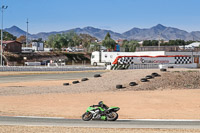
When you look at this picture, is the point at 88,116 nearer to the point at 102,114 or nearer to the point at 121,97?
the point at 102,114

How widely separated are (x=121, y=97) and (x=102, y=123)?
38.1ft

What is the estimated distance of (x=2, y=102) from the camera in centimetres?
2436

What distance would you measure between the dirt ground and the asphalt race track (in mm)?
1759

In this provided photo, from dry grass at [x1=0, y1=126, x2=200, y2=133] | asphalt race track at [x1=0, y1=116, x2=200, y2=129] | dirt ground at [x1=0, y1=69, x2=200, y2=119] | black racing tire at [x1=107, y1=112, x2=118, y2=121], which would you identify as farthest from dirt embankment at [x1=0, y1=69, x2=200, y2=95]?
dry grass at [x1=0, y1=126, x2=200, y2=133]

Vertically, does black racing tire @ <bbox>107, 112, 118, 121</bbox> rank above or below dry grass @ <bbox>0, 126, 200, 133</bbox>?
above

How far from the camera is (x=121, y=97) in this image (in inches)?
1072

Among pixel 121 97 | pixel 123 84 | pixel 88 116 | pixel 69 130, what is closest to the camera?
pixel 69 130

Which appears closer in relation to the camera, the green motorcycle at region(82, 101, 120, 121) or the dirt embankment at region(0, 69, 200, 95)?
the green motorcycle at region(82, 101, 120, 121)

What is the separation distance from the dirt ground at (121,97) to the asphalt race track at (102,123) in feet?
5.77

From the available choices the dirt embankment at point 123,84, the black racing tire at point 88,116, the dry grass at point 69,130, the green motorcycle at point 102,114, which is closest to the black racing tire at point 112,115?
the green motorcycle at point 102,114

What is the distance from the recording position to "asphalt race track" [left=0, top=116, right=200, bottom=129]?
1517cm

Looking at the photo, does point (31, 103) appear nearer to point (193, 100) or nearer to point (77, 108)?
point (77, 108)

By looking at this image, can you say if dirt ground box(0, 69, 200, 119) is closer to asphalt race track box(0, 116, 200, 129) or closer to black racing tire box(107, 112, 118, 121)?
asphalt race track box(0, 116, 200, 129)

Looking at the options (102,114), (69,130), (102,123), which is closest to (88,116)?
(102,114)
